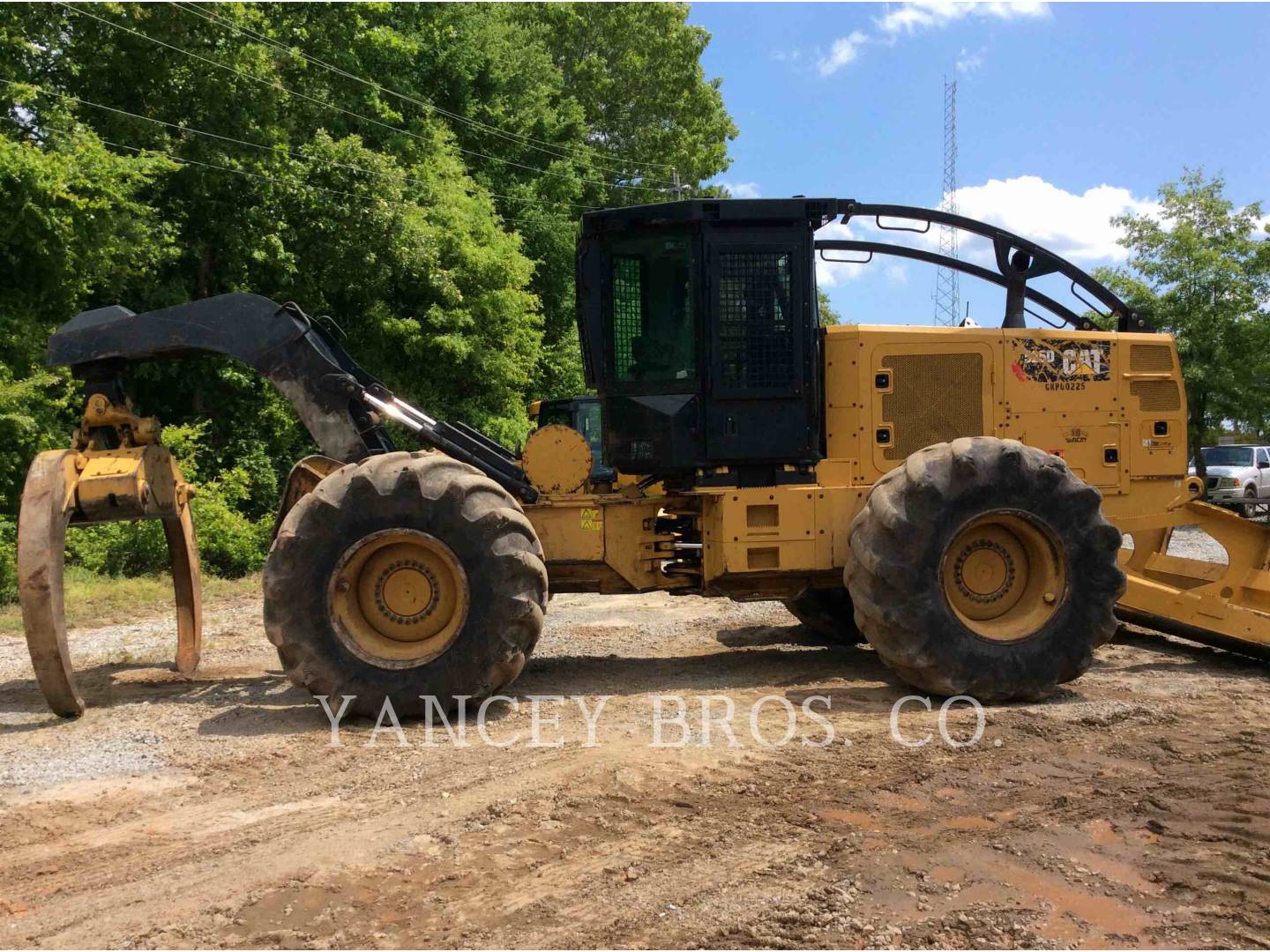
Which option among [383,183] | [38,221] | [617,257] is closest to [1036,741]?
[617,257]

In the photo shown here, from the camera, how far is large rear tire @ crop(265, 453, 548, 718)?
20.6 ft

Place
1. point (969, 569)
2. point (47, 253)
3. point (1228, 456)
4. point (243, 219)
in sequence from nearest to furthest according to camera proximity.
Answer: point (969, 569) < point (47, 253) < point (243, 219) < point (1228, 456)

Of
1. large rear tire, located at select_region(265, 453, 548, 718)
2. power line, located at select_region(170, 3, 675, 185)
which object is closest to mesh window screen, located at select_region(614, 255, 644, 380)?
large rear tire, located at select_region(265, 453, 548, 718)

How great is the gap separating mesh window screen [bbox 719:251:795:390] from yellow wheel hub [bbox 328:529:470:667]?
2.26 m

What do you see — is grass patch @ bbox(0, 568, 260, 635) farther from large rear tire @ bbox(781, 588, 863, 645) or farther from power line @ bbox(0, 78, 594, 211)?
large rear tire @ bbox(781, 588, 863, 645)

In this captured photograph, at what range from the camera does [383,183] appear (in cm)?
1894

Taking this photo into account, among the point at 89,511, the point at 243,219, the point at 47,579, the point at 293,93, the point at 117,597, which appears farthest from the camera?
the point at 293,93

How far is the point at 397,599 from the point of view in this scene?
6566 mm

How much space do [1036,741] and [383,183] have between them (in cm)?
1623

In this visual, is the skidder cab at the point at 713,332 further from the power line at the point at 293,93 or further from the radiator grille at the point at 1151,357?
the power line at the point at 293,93

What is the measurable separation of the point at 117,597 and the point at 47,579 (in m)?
6.43

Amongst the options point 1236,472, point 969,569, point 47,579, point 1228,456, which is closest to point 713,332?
point 969,569

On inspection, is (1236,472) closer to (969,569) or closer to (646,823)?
(969,569)

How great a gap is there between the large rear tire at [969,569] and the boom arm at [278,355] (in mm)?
2480
